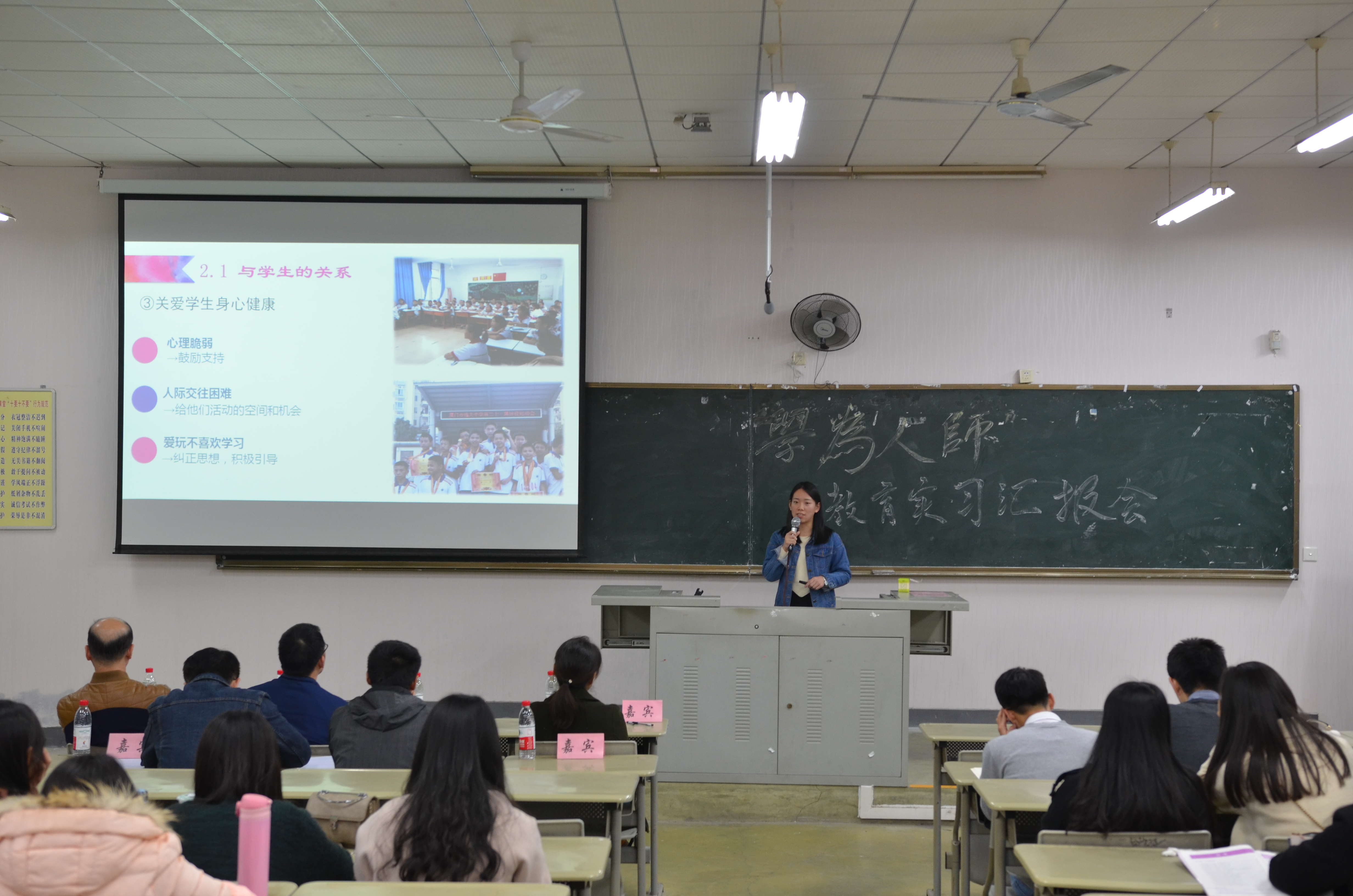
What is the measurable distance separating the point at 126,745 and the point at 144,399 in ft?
10.6

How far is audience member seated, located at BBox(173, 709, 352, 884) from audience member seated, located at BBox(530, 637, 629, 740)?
131 centimetres

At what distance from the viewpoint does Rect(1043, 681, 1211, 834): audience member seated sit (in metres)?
2.29

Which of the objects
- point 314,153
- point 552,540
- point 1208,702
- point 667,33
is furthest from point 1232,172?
point 314,153

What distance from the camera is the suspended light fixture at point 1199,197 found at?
15.8ft

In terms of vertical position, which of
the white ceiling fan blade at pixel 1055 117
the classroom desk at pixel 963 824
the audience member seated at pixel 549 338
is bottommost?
the classroom desk at pixel 963 824

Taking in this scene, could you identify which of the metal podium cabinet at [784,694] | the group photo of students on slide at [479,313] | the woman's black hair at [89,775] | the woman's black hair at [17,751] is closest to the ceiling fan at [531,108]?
the group photo of students on slide at [479,313]

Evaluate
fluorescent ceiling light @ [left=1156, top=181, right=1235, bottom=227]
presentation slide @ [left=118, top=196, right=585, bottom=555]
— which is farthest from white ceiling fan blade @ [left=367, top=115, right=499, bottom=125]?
fluorescent ceiling light @ [left=1156, top=181, right=1235, bottom=227]

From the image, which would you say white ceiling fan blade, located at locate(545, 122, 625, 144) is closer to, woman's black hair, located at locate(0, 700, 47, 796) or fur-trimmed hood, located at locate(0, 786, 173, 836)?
woman's black hair, located at locate(0, 700, 47, 796)

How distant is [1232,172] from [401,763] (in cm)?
565

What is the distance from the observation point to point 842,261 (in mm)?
5930

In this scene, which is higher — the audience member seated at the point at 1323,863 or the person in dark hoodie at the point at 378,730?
the audience member seated at the point at 1323,863

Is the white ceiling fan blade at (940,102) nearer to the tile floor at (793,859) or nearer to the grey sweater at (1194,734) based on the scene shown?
the grey sweater at (1194,734)

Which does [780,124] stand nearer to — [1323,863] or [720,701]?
[720,701]

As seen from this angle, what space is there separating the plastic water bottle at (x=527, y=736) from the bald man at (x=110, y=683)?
125 centimetres
